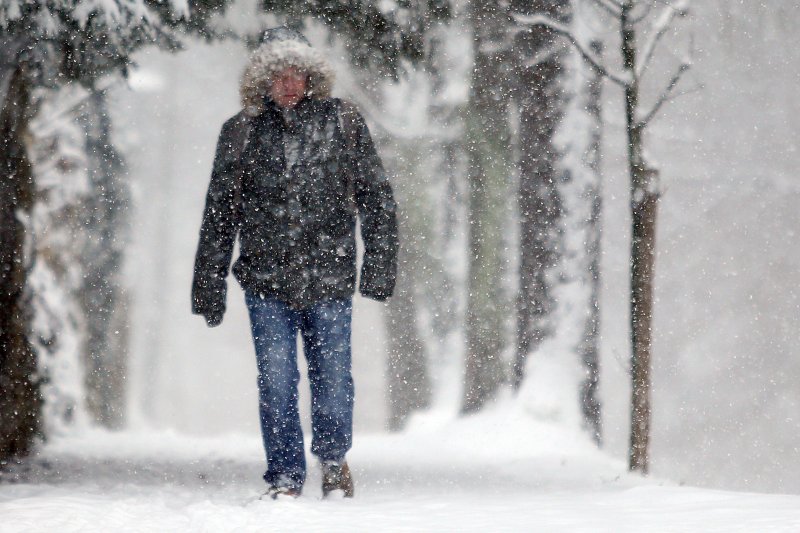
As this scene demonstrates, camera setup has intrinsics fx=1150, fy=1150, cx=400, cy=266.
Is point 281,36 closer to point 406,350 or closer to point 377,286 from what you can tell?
point 377,286

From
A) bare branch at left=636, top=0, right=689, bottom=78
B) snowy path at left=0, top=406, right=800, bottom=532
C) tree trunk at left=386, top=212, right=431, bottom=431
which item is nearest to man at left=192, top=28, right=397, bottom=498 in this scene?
snowy path at left=0, top=406, right=800, bottom=532

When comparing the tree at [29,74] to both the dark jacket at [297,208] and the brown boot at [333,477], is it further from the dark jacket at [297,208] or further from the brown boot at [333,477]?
the brown boot at [333,477]

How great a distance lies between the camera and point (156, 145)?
1723 centimetres

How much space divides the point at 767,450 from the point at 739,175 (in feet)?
14.3

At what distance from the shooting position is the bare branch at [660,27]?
19.3 ft

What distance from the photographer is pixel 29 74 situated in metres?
7.07

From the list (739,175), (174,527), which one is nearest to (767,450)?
(739,175)

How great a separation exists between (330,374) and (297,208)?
27.0 inches

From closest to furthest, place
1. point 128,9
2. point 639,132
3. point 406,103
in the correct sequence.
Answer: point 639,132 < point 128,9 < point 406,103

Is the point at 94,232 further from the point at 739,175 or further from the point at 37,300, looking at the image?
the point at 739,175

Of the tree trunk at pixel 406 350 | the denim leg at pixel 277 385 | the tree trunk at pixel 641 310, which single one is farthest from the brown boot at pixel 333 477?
the tree trunk at pixel 406 350

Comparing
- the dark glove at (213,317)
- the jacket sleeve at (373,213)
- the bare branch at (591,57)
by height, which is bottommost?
the dark glove at (213,317)

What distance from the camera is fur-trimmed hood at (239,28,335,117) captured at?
4609 millimetres

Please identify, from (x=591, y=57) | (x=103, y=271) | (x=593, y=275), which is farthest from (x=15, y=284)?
(x=103, y=271)
